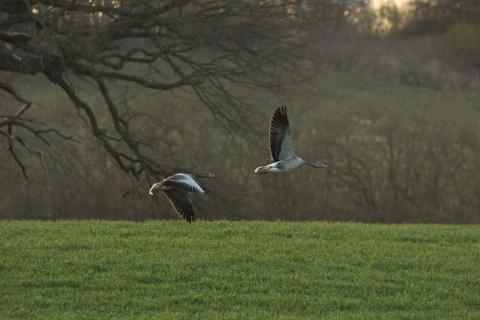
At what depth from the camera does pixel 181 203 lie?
9.47 m

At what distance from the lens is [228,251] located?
13.0 m

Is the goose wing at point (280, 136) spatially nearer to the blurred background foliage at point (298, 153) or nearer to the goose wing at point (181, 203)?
the goose wing at point (181, 203)

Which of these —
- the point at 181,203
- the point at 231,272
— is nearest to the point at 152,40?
the point at 231,272

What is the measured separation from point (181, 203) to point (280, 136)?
112 cm

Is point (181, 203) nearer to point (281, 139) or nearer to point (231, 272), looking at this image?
point (281, 139)

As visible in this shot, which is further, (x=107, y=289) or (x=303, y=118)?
(x=303, y=118)

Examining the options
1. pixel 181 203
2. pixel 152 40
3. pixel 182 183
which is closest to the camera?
pixel 182 183

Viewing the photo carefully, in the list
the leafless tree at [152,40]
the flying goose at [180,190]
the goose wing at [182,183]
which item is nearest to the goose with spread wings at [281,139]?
the flying goose at [180,190]

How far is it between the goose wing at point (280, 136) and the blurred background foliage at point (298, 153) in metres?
8.39

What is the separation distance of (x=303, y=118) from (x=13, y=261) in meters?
14.3

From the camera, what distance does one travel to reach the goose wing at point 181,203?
9.38m

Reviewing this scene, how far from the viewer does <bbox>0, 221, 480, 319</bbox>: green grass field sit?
10.6 meters

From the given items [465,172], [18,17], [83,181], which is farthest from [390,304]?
[465,172]

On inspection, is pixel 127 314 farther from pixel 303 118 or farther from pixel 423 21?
pixel 423 21
